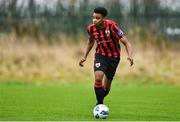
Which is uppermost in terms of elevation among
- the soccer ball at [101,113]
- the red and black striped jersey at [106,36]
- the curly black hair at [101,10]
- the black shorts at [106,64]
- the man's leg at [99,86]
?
the curly black hair at [101,10]

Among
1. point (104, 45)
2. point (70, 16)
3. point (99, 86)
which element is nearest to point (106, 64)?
point (104, 45)

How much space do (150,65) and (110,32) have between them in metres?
12.1

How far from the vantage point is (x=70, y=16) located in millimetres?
29953

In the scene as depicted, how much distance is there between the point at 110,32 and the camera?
534 inches

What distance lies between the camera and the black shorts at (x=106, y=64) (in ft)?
44.0

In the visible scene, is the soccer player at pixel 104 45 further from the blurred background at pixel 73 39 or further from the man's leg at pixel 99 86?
the blurred background at pixel 73 39

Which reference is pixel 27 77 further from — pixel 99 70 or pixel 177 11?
pixel 99 70

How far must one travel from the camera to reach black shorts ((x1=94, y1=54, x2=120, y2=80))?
13.4 m

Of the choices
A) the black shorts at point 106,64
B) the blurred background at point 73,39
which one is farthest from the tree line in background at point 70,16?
the black shorts at point 106,64

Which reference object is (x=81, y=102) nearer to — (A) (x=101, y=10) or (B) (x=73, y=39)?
(A) (x=101, y=10)

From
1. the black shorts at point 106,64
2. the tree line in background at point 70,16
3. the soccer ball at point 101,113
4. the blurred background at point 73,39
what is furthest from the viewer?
the tree line in background at point 70,16

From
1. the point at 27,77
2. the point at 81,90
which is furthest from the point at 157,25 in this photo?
the point at 81,90

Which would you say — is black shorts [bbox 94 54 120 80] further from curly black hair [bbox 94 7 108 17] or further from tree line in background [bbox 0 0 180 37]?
tree line in background [bbox 0 0 180 37]

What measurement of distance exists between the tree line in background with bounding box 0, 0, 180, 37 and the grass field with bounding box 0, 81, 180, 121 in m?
4.94
